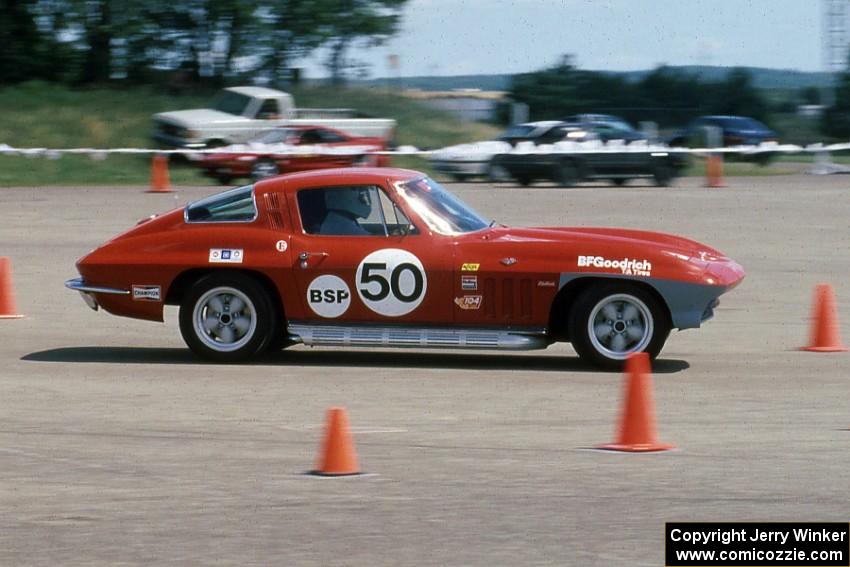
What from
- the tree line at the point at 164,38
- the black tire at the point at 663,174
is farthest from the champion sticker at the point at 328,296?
the tree line at the point at 164,38

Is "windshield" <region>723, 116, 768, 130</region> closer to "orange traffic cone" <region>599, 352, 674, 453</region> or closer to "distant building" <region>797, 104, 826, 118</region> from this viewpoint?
"distant building" <region>797, 104, 826, 118</region>

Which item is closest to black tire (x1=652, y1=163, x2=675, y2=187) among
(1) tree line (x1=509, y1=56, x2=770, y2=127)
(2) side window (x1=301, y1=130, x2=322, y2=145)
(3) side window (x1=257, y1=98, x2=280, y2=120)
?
(2) side window (x1=301, y1=130, x2=322, y2=145)

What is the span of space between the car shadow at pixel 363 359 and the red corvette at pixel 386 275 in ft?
1.03

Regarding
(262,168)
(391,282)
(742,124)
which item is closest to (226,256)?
(391,282)

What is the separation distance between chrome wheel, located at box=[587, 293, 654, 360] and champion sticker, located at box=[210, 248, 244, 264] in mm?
2684

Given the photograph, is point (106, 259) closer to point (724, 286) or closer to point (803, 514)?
point (724, 286)

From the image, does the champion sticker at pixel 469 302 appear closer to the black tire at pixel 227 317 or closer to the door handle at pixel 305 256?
the door handle at pixel 305 256

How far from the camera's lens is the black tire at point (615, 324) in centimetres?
1051

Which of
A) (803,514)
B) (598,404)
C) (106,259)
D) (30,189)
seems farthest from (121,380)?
(30,189)

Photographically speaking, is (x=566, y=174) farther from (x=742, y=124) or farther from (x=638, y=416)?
(x=638, y=416)

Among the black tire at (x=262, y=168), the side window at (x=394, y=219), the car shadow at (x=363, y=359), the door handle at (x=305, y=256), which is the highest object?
the black tire at (x=262, y=168)

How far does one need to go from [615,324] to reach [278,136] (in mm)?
20584

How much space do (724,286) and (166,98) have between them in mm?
34487

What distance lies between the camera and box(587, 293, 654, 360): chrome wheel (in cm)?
1057
